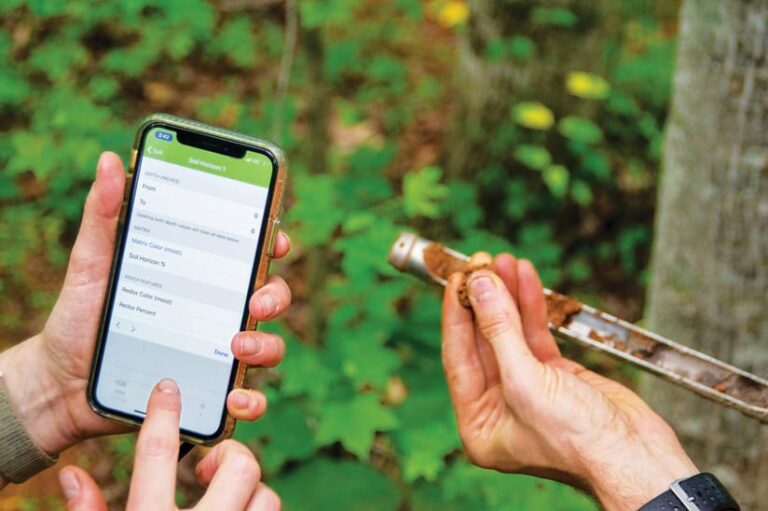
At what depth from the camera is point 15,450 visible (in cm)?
167

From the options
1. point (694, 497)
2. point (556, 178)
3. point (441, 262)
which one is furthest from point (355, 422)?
point (556, 178)

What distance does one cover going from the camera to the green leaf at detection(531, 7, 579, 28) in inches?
132

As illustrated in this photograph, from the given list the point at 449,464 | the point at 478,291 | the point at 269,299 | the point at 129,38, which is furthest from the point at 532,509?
the point at 129,38

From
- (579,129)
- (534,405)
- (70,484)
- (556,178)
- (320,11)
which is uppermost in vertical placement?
(320,11)

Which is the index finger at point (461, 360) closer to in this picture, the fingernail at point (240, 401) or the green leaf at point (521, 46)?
the fingernail at point (240, 401)

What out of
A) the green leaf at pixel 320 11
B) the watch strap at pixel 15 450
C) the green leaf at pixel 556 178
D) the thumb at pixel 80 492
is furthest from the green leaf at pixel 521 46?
the thumb at pixel 80 492

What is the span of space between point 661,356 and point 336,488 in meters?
1.13

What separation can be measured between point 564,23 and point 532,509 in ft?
8.15

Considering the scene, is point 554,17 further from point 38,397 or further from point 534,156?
point 38,397

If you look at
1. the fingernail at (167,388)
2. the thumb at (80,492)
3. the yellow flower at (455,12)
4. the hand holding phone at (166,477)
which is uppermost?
the yellow flower at (455,12)

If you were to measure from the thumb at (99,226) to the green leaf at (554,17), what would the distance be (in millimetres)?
2450

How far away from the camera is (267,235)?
166 cm

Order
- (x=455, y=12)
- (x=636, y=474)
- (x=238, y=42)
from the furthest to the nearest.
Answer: (x=238, y=42) < (x=455, y=12) < (x=636, y=474)

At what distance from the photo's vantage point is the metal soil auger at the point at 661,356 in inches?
61.9
